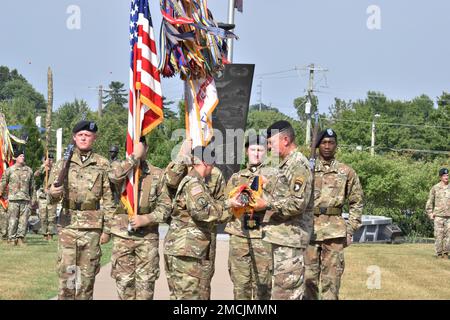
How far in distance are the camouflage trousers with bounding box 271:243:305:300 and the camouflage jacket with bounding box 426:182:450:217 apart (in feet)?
44.8

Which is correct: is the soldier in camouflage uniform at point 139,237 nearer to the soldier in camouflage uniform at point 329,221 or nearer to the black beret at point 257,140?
the black beret at point 257,140

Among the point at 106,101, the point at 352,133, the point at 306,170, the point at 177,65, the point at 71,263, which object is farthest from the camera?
the point at 106,101

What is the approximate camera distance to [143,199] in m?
10.8

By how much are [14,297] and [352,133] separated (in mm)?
73373

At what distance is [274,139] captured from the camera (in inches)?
373

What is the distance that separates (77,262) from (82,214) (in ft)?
1.76

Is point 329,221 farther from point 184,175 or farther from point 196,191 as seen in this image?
point 196,191

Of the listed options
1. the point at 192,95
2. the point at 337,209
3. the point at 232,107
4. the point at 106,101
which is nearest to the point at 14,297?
the point at 192,95

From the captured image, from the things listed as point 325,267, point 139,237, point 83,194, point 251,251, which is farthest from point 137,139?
point 325,267

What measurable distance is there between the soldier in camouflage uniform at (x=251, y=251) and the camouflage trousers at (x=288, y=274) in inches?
60.0

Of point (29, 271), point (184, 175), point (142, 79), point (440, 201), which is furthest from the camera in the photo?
point (440, 201)
